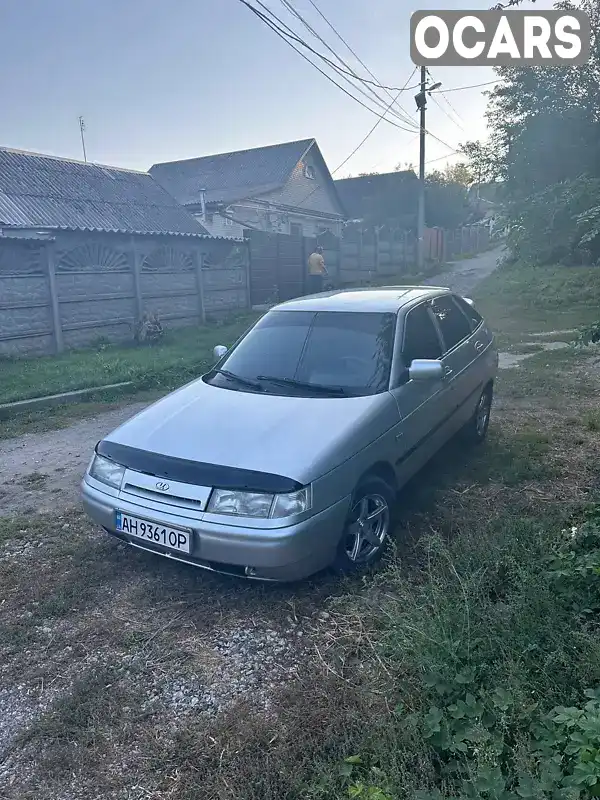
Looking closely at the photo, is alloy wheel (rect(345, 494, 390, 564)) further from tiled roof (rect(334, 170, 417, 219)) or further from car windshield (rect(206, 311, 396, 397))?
tiled roof (rect(334, 170, 417, 219))

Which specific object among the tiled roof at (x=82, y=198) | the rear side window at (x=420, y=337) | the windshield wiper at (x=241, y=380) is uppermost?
the tiled roof at (x=82, y=198)

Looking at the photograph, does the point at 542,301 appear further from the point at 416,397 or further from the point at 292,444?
the point at 292,444

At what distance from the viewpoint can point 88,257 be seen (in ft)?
38.7

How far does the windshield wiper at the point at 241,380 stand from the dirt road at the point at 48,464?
1596 mm

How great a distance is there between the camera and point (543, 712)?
2141mm

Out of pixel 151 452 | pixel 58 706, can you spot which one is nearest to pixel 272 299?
pixel 151 452

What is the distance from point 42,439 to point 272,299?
35.9ft

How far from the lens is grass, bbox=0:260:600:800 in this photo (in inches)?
82.0

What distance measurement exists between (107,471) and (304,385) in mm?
1342

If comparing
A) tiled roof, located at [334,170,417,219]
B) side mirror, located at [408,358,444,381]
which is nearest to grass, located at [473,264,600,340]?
side mirror, located at [408,358,444,381]

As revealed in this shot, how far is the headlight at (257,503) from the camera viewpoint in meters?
2.94

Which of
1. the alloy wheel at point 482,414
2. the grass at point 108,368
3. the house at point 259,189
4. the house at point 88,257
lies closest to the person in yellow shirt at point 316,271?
the house at point 88,257

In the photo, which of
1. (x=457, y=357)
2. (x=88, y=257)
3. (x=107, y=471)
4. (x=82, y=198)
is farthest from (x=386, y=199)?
(x=107, y=471)

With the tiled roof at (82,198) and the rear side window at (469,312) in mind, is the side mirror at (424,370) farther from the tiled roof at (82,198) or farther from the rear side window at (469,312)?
the tiled roof at (82,198)
